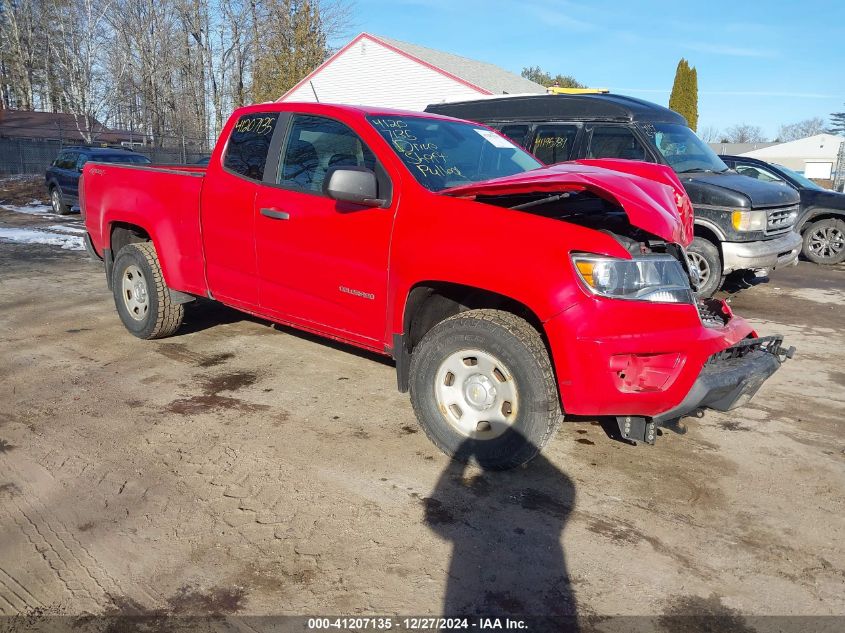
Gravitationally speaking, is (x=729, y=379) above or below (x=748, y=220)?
below

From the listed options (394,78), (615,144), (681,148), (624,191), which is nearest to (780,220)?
(681,148)

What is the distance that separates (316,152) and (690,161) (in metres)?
5.57

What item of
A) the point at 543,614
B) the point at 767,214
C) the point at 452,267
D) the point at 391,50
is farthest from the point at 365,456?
the point at 391,50

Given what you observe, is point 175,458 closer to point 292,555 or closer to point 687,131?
point 292,555

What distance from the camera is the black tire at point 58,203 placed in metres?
16.7

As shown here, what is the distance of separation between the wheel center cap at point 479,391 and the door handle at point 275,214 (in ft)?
5.49

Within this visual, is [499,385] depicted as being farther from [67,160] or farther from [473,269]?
[67,160]

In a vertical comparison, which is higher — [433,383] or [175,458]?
[433,383]

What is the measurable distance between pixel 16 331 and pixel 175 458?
345 centimetres

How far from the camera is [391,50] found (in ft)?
85.0

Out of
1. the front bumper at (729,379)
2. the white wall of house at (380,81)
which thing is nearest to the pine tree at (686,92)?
the white wall of house at (380,81)

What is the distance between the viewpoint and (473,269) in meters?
3.29

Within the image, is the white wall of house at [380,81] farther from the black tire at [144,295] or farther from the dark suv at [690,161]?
the black tire at [144,295]

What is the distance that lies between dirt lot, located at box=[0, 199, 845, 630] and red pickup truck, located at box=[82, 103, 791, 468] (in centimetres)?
42
